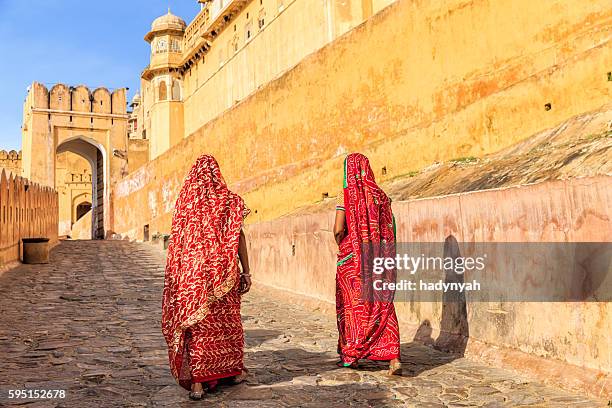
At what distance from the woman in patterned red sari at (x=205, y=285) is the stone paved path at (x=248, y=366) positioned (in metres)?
0.19

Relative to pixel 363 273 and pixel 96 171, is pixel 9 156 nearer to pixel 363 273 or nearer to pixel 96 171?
pixel 96 171

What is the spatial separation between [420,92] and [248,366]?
7.56 metres

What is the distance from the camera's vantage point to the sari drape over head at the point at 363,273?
4.48m

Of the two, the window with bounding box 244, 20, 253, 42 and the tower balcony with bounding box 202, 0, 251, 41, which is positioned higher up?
the tower balcony with bounding box 202, 0, 251, 41

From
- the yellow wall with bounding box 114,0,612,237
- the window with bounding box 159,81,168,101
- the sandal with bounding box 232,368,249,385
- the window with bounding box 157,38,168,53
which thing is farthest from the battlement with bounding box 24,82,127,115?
the sandal with bounding box 232,368,249,385

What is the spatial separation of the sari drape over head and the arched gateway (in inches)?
1222

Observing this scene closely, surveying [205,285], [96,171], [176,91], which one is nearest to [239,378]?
[205,285]

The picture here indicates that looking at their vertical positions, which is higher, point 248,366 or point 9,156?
point 9,156

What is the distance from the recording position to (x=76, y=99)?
34.8 metres

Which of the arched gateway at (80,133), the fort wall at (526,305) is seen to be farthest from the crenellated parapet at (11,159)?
the fort wall at (526,305)

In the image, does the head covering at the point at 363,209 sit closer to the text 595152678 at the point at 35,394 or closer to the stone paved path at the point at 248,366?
the stone paved path at the point at 248,366

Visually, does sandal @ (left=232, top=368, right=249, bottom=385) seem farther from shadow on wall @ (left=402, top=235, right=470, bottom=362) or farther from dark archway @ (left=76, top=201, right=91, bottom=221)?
dark archway @ (left=76, top=201, right=91, bottom=221)

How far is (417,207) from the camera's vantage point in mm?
5707

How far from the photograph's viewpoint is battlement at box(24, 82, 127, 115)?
33.8 metres
